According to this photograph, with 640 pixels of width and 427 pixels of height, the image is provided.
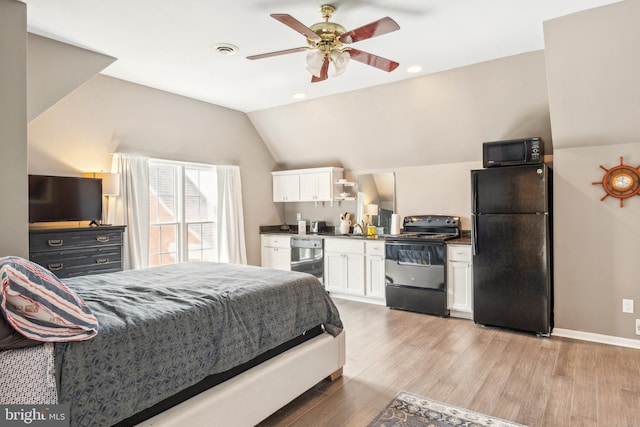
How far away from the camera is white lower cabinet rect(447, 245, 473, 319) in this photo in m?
4.37

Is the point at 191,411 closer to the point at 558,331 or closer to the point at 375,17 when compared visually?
the point at 375,17

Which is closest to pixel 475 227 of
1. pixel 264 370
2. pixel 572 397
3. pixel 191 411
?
pixel 572 397

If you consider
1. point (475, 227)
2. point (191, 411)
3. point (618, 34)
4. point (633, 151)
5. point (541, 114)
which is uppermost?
point (618, 34)

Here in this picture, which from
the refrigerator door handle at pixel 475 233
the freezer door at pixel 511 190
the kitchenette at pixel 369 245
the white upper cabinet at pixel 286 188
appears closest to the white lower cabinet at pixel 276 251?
the kitchenette at pixel 369 245

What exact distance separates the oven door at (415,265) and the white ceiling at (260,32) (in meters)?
2.01

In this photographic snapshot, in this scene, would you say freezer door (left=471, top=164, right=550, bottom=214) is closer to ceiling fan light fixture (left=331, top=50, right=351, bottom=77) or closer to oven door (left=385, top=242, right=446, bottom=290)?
oven door (left=385, top=242, right=446, bottom=290)

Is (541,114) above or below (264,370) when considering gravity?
above

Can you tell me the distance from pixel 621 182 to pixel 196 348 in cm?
392

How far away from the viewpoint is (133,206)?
14.8 feet

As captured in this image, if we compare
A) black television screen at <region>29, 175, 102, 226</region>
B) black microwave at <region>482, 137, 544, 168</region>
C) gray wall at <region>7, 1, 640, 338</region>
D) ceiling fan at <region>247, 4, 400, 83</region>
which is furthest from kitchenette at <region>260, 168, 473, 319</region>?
black television screen at <region>29, 175, 102, 226</region>

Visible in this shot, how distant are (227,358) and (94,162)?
3.24 metres

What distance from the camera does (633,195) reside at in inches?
138

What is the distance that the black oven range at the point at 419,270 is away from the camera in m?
4.50

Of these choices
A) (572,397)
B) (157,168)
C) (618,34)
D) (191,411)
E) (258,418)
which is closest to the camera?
(191,411)
